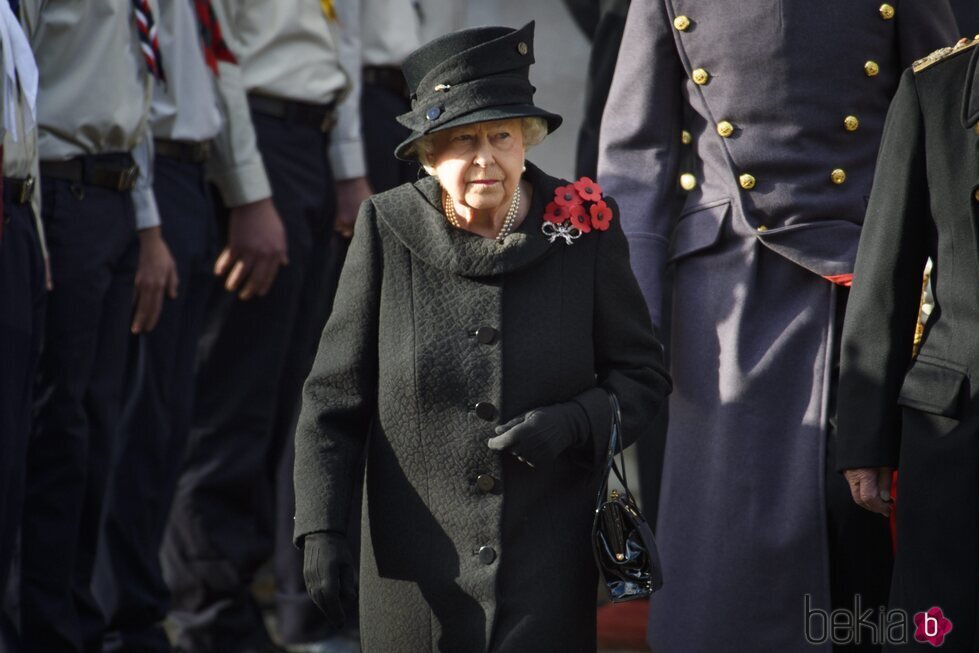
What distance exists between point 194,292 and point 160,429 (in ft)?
1.47

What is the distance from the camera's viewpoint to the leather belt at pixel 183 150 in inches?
231

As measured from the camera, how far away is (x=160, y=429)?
581cm

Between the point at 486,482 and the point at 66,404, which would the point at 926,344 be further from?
the point at 66,404

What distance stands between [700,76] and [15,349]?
1.80 m

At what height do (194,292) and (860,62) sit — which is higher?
(860,62)

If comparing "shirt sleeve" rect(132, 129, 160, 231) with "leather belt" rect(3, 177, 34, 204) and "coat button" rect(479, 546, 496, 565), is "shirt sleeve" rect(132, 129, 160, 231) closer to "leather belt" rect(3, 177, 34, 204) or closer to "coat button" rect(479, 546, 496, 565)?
"leather belt" rect(3, 177, 34, 204)

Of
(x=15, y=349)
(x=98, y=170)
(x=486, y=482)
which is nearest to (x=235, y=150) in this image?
(x=98, y=170)

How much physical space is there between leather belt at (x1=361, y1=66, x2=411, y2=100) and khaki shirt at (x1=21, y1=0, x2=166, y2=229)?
A: 70.8 inches

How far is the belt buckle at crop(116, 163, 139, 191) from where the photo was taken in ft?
17.4

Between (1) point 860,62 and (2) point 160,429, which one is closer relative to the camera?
(1) point 860,62

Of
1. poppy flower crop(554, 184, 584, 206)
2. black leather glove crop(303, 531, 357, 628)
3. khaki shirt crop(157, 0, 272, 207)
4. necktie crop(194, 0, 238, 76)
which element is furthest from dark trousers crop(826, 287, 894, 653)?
necktie crop(194, 0, 238, 76)

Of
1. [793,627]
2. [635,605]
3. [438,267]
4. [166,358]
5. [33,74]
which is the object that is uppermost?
[33,74]

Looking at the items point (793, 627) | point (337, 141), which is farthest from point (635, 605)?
point (793, 627)

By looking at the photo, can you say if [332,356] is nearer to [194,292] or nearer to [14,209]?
[14,209]
